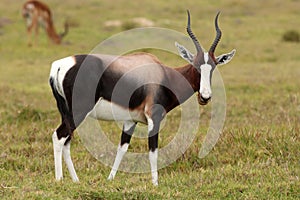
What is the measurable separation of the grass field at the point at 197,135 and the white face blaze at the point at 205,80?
96cm

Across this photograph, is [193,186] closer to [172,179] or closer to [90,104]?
[172,179]

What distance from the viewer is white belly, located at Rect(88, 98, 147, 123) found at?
24.0ft

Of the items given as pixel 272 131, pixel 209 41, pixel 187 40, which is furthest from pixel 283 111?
pixel 209 41

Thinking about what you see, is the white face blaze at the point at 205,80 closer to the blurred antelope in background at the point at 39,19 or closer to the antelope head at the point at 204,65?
the antelope head at the point at 204,65

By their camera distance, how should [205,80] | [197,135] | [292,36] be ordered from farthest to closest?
[292,36]
[197,135]
[205,80]

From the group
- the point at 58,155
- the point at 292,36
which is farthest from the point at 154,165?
the point at 292,36

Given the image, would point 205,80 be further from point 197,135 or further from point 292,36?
point 292,36

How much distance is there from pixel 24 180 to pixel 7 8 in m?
24.9

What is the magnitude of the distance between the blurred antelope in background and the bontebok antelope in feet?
56.3

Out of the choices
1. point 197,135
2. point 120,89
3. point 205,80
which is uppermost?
point 205,80

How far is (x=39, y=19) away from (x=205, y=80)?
62.9ft

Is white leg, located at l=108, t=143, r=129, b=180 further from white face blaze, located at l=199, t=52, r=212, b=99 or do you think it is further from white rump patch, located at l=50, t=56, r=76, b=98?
white face blaze, located at l=199, t=52, r=212, b=99

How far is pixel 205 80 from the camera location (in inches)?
277

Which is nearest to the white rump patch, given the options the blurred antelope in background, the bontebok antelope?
the bontebok antelope
